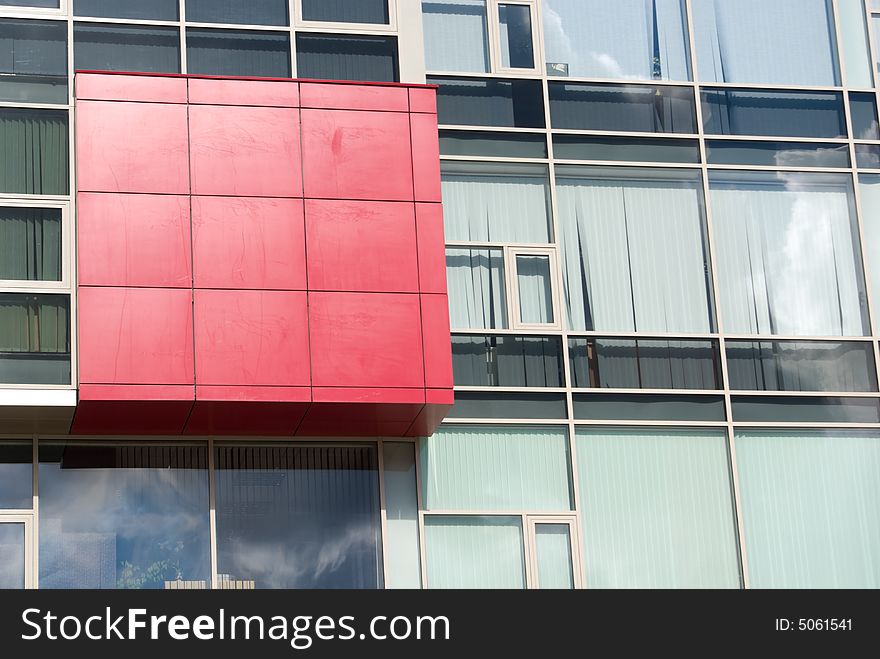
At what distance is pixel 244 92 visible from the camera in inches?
671

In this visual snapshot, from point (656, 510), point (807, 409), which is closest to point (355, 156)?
point (656, 510)

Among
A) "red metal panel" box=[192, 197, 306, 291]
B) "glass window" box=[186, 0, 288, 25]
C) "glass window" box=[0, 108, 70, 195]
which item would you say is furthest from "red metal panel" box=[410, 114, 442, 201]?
"glass window" box=[0, 108, 70, 195]

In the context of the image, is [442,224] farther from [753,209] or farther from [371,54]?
[753,209]

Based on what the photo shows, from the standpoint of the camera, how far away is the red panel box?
1598cm

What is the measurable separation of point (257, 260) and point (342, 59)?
114 inches

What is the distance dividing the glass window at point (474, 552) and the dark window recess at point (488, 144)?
417cm

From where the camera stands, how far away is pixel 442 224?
17047mm

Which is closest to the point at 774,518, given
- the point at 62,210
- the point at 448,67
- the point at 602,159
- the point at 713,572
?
the point at 713,572

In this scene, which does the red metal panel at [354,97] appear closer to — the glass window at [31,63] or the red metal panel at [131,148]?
the red metal panel at [131,148]

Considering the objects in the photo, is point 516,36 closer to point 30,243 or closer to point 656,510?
point 656,510

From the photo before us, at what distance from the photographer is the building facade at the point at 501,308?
53.6 ft

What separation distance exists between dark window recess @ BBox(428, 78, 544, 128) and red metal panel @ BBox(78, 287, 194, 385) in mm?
4203

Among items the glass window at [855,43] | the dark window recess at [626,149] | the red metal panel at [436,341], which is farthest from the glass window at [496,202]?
the glass window at [855,43]

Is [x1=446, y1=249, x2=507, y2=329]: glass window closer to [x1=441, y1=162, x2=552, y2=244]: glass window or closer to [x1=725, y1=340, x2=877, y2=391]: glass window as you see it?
[x1=441, y1=162, x2=552, y2=244]: glass window
